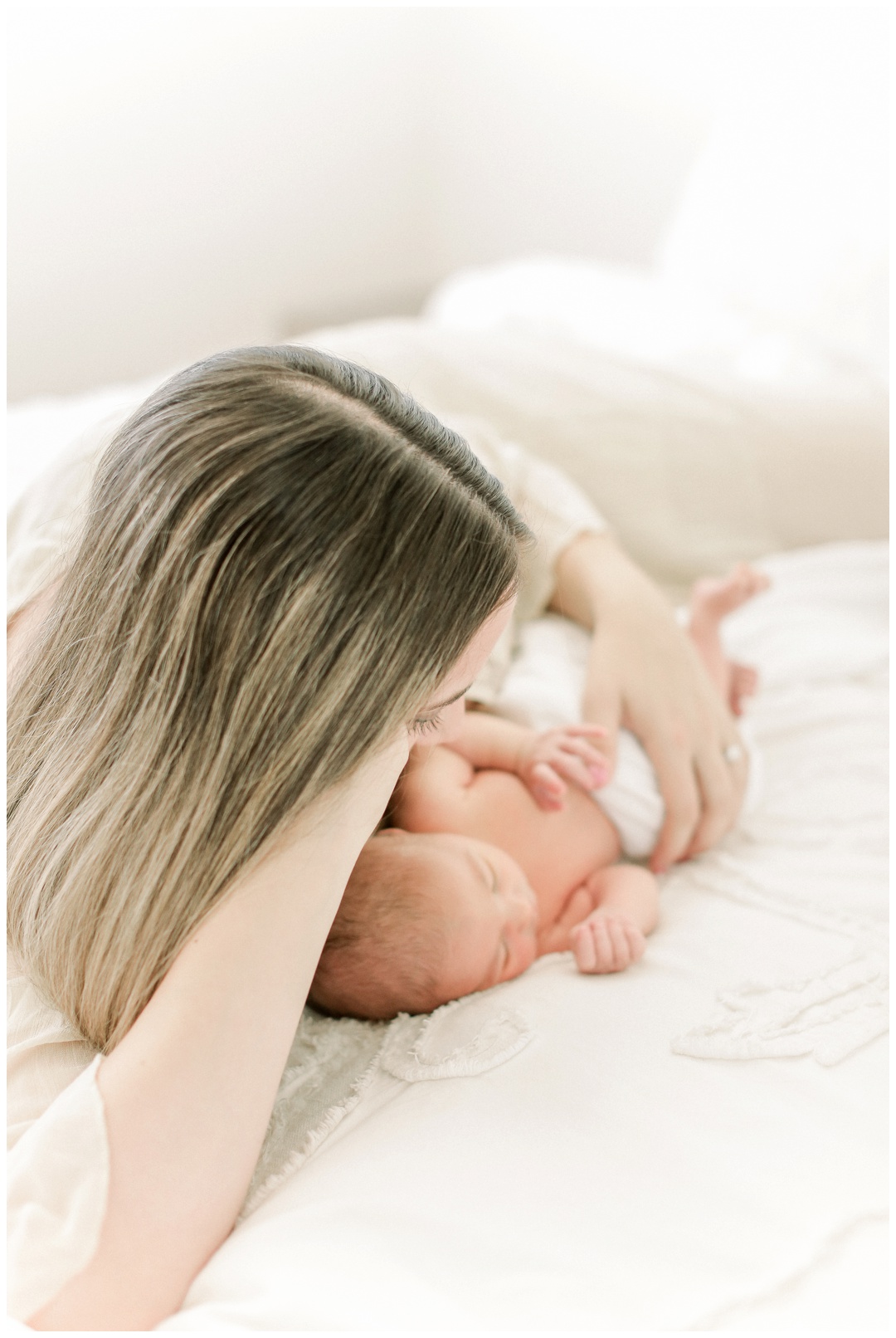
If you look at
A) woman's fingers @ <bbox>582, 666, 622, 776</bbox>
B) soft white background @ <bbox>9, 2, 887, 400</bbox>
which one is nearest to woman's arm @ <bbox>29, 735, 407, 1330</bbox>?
woman's fingers @ <bbox>582, 666, 622, 776</bbox>

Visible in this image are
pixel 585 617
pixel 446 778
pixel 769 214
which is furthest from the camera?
pixel 769 214

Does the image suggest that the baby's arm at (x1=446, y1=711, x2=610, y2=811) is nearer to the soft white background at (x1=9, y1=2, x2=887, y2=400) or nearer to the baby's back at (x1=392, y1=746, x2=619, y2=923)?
the baby's back at (x1=392, y1=746, x2=619, y2=923)

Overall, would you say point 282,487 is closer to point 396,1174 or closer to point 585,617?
point 396,1174

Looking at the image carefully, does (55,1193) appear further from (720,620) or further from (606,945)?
(720,620)

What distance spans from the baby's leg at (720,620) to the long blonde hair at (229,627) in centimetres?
63

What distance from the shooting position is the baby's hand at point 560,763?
41.9 inches

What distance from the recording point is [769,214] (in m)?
2.01

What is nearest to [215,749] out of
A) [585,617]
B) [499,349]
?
[585,617]

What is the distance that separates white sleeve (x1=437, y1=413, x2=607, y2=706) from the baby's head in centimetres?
33

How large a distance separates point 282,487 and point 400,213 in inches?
118

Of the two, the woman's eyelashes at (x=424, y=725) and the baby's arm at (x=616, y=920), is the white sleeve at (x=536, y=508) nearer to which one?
the baby's arm at (x=616, y=920)

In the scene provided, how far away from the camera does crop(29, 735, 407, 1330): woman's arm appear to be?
0.63 metres

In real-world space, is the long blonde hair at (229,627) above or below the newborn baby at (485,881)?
→ above

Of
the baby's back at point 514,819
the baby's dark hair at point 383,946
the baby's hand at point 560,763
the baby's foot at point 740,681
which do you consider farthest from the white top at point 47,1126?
the baby's foot at point 740,681
